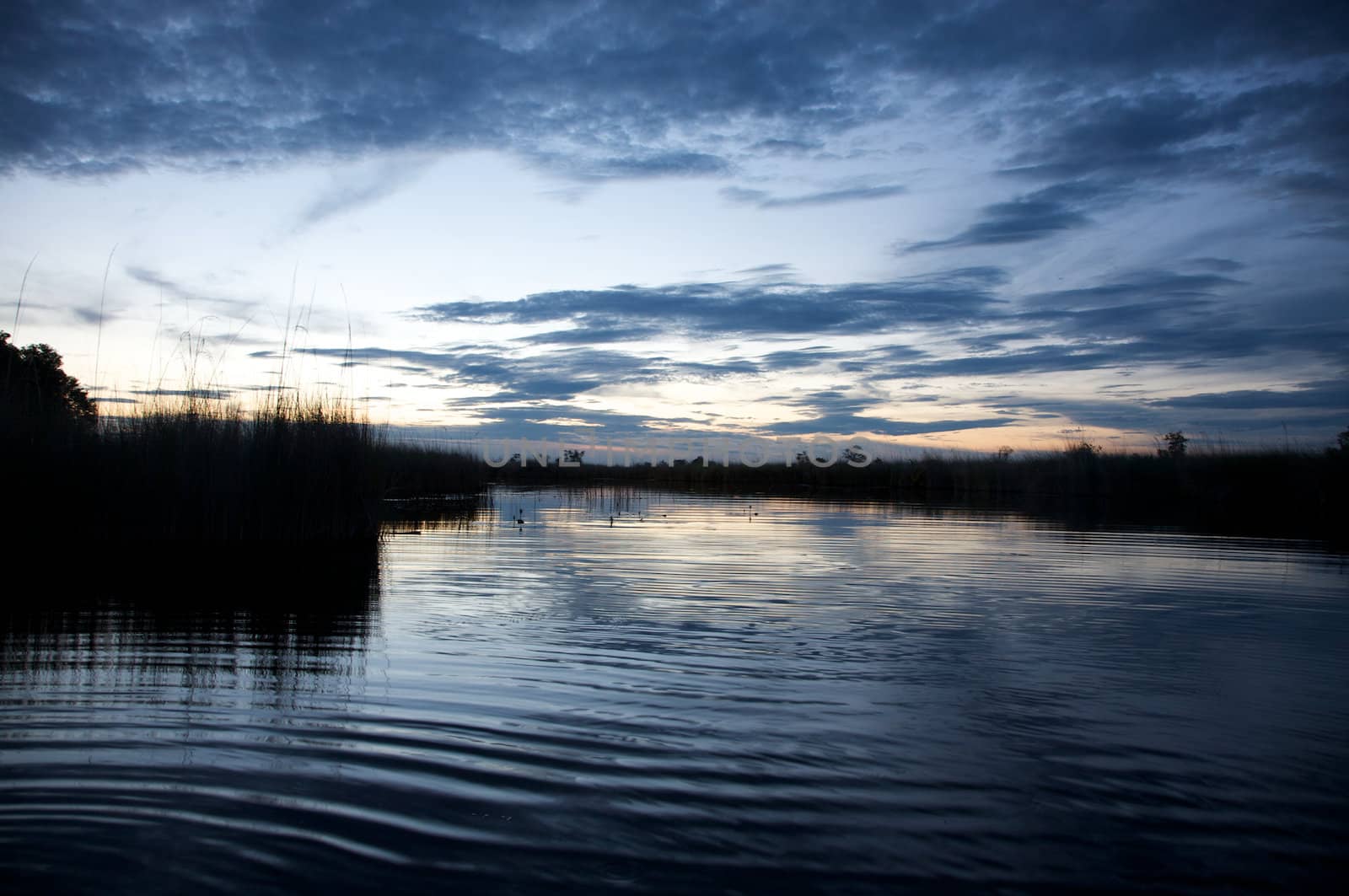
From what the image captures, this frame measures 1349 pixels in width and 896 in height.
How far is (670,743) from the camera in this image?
14.5 feet

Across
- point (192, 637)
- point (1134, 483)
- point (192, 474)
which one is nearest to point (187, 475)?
point (192, 474)

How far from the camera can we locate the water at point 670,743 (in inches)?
124

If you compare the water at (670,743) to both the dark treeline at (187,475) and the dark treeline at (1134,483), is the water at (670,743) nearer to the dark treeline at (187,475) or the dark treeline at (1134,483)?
the dark treeline at (187,475)

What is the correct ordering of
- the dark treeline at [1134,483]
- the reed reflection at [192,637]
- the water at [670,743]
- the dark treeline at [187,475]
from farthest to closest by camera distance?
the dark treeline at [1134,483]
the dark treeline at [187,475]
the reed reflection at [192,637]
the water at [670,743]

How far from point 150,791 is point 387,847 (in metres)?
1.23

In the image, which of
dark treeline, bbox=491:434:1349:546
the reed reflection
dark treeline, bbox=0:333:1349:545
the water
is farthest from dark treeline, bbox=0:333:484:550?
dark treeline, bbox=491:434:1349:546

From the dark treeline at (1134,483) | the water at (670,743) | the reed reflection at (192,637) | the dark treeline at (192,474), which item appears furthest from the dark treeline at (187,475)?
the dark treeline at (1134,483)

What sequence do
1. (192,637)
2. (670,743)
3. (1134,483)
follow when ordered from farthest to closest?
(1134,483)
(192,637)
(670,743)

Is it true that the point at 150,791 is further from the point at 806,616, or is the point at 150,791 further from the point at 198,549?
the point at 198,549

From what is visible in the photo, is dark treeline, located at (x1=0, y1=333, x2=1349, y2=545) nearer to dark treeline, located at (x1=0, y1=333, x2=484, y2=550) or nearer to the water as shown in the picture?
dark treeline, located at (x1=0, y1=333, x2=484, y2=550)

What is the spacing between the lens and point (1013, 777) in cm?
403

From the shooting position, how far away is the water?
124 inches

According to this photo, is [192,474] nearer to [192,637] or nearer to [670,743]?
[192,637]

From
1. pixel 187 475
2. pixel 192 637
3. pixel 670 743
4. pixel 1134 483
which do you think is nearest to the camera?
pixel 670 743
